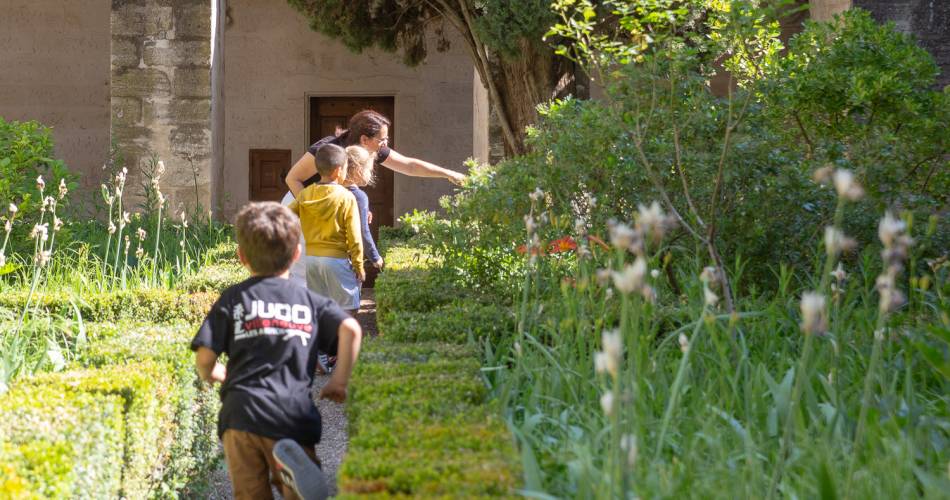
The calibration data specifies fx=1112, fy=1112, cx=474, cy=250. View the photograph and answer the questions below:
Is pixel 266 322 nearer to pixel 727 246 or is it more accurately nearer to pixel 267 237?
pixel 267 237

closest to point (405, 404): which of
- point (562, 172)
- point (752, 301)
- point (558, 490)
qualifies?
point (558, 490)

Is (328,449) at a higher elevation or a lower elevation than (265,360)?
lower

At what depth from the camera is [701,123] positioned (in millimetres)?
4895

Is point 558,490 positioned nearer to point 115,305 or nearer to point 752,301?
point 752,301

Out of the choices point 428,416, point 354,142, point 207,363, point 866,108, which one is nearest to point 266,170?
point 354,142

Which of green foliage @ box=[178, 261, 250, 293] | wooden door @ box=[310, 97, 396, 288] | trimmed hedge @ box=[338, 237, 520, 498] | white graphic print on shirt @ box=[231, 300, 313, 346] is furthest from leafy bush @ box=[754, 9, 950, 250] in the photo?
wooden door @ box=[310, 97, 396, 288]

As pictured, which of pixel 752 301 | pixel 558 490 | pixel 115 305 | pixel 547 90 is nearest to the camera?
pixel 558 490

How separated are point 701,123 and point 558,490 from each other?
2806mm

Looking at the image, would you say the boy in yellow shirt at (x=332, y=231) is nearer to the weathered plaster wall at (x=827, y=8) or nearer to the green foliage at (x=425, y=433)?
the green foliage at (x=425, y=433)

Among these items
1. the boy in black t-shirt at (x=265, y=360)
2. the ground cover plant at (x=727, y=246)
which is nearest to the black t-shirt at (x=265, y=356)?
the boy in black t-shirt at (x=265, y=360)

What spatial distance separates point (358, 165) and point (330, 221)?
45 cm

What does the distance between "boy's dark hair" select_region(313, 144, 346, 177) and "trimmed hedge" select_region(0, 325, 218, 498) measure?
138 centimetres

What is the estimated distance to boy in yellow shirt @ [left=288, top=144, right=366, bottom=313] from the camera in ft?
18.3

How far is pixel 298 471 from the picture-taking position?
2861mm
